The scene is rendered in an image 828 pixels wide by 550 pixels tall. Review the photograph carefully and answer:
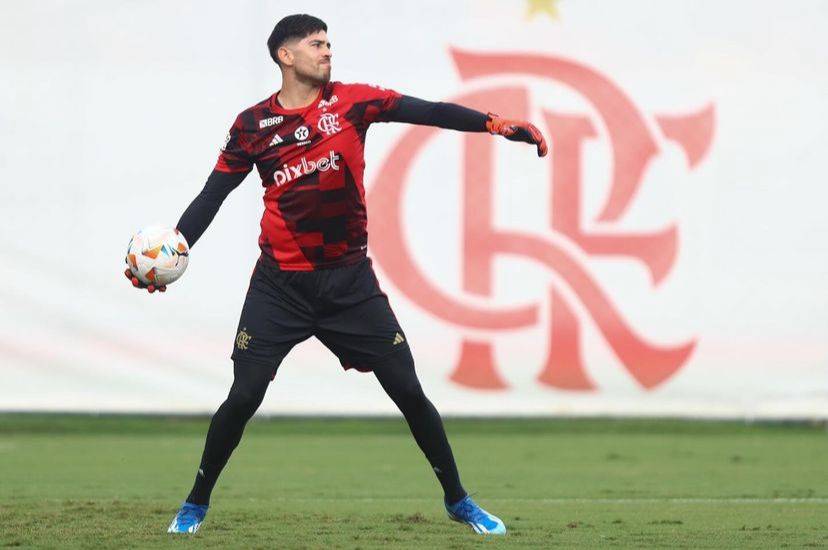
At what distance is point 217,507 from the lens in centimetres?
696

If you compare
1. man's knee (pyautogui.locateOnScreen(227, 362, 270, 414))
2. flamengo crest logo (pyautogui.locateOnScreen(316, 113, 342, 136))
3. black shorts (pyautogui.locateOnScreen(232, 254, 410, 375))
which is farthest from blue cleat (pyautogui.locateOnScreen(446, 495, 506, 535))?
flamengo crest logo (pyautogui.locateOnScreen(316, 113, 342, 136))

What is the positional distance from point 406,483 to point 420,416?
2600mm

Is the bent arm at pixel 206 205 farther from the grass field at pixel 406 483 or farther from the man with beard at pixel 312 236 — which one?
the grass field at pixel 406 483

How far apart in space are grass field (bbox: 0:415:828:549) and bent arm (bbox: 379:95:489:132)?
5.44ft

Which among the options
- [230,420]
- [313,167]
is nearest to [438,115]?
[313,167]

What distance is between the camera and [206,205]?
6027 mm

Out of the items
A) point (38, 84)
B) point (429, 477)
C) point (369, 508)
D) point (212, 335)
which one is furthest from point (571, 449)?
point (38, 84)

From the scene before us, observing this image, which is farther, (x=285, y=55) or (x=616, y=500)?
(x=616, y=500)

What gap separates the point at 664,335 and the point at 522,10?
2784 millimetres

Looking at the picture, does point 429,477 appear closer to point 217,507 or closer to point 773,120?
point 217,507

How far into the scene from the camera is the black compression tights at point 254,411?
5844 mm

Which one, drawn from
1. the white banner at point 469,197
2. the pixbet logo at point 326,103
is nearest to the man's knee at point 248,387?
the pixbet logo at point 326,103

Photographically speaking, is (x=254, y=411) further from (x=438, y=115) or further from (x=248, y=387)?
(x=438, y=115)

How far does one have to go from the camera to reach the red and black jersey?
5.87 metres
